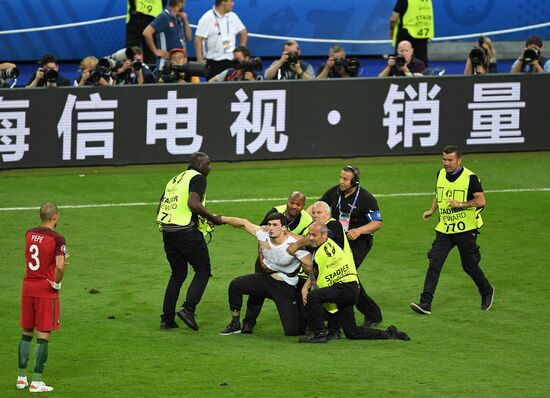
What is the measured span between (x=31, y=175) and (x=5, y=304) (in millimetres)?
7206

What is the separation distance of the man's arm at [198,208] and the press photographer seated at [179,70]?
906 centimetres

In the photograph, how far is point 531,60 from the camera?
24.4 metres

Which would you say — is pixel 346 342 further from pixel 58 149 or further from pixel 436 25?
pixel 436 25

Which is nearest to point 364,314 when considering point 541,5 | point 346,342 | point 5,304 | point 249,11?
point 346,342

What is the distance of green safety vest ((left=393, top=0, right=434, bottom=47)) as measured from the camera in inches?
1033

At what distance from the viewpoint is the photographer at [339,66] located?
24.1 meters

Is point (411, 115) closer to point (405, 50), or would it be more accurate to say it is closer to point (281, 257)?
point (405, 50)

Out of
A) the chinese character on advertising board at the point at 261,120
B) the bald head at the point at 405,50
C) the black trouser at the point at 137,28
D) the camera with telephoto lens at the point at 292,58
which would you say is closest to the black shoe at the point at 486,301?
the chinese character on advertising board at the point at 261,120

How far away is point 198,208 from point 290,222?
1.07 metres

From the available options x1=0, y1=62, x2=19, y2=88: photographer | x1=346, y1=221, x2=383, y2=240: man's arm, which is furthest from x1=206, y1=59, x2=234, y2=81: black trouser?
x1=346, y1=221, x2=383, y2=240: man's arm

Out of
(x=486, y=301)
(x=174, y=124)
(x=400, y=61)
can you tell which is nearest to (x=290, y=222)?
(x=486, y=301)

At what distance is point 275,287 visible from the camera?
14.8 meters

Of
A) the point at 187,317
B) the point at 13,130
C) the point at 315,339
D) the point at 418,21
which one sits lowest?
the point at 315,339

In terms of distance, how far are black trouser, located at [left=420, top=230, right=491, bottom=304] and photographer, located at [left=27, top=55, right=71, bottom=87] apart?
9044 millimetres
